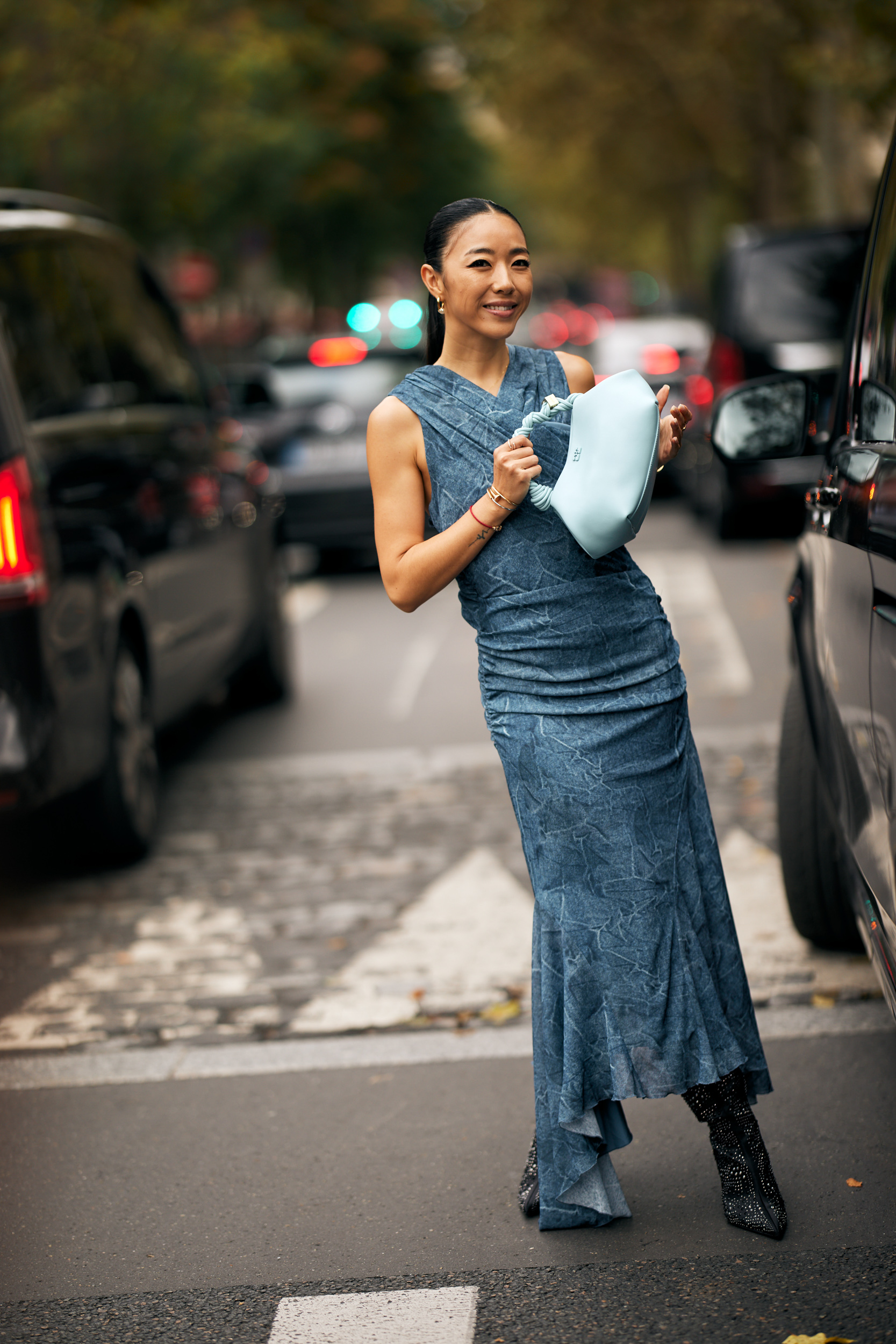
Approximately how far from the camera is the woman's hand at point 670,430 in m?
3.12

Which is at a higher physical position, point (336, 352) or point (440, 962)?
point (336, 352)

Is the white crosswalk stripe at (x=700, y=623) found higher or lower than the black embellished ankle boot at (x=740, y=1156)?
lower

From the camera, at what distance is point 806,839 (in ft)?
14.9

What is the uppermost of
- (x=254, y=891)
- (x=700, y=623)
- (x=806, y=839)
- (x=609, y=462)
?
(x=609, y=462)

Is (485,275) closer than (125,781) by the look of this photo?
Yes

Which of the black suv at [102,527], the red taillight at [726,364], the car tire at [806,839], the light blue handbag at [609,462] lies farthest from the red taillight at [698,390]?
the light blue handbag at [609,462]

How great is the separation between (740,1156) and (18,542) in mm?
2753

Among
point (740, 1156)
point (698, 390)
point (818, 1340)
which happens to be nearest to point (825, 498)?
point (740, 1156)

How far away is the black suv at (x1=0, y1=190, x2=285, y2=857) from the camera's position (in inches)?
201

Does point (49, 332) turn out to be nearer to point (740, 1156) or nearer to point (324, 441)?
point (740, 1156)

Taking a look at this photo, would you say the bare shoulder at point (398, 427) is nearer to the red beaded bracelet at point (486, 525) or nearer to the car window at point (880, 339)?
the red beaded bracelet at point (486, 525)

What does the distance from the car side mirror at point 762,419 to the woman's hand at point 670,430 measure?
3.17 ft

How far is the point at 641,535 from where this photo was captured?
48.0 feet

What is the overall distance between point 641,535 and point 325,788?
7.85 m
